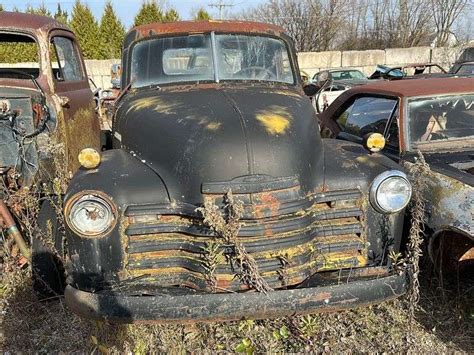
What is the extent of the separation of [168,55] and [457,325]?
10.5 feet

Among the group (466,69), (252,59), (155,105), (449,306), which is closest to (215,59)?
(252,59)

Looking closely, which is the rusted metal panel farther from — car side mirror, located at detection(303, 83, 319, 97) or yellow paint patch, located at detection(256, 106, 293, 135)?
car side mirror, located at detection(303, 83, 319, 97)

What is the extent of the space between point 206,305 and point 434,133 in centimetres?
299

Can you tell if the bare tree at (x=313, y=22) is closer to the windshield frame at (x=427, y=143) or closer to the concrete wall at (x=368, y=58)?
the concrete wall at (x=368, y=58)

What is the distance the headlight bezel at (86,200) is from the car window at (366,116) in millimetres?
3025

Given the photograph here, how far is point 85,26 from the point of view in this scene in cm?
2509

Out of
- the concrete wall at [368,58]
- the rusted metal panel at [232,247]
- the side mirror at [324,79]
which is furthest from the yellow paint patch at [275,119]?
the concrete wall at [368,58]

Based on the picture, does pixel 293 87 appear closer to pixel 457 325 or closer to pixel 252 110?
pixel 252 110

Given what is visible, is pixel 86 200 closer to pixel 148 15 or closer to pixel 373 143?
pixel 373 143

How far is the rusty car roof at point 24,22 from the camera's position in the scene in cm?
542

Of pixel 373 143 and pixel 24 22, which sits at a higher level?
pixel 24 22

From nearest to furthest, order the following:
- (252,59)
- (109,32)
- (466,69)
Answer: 1. (252,59)
2. (466,69)
3. (109,32)

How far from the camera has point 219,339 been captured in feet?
12.0

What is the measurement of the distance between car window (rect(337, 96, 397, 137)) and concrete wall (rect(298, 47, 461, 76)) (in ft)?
60.3
